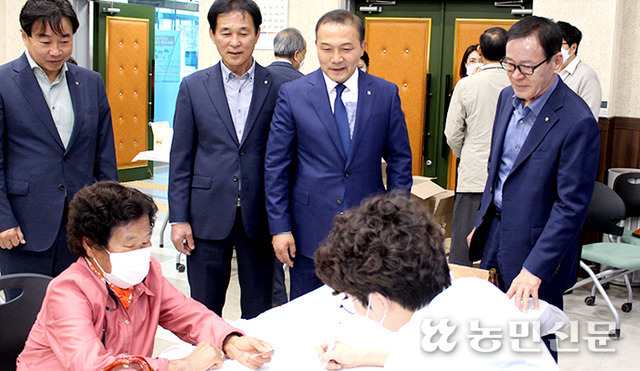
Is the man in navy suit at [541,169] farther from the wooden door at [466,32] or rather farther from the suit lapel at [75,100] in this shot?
the wooden door at [466,32]

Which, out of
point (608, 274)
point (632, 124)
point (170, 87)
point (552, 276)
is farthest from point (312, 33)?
point (170, 87)

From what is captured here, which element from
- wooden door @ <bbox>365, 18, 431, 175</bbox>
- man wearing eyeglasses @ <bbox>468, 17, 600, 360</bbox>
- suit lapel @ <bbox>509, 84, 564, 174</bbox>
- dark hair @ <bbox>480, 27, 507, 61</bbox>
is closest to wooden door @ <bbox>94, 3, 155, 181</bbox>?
wooden door @ <bbox>365, 18, 431, 175</bbox>

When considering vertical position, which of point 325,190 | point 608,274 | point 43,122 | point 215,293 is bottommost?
point 608,274

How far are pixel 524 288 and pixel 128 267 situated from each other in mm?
1394

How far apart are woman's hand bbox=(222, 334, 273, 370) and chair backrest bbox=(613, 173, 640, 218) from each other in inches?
159

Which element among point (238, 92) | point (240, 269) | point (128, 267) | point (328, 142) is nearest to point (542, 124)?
point (328, 142)

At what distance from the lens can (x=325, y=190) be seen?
2859 mm

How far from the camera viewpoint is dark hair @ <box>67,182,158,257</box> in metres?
1.99

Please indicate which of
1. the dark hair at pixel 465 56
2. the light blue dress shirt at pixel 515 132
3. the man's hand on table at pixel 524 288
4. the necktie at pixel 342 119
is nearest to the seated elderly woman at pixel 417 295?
the man's hand on table at pixel 524 288

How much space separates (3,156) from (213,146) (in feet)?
2.92

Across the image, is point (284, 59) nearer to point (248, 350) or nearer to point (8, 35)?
point (248, 350)

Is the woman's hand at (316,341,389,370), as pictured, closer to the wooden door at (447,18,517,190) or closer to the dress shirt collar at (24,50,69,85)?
the dress shirt collar at (24,50,69,85)

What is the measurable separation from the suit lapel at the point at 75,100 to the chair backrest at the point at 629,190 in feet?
13.1

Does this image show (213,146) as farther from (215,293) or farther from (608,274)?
(608,274)
